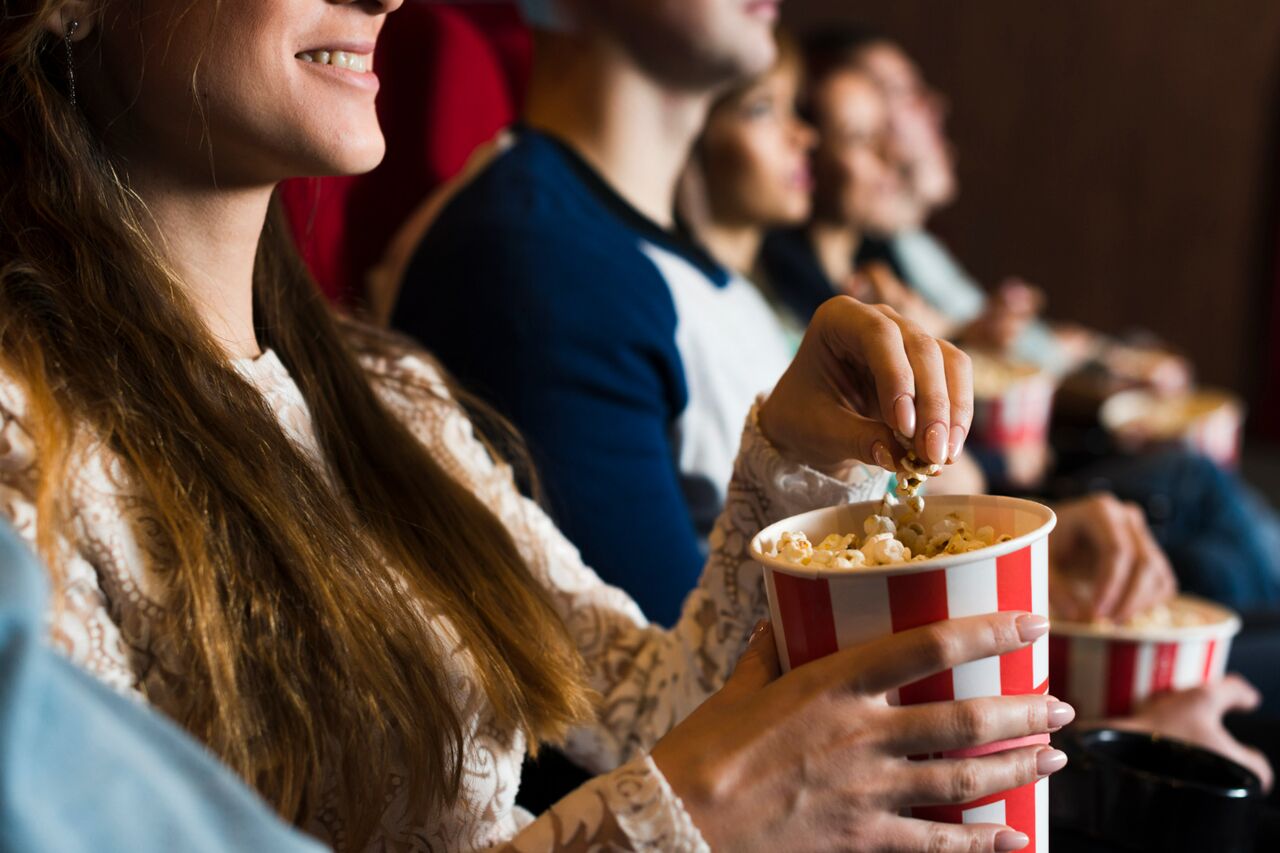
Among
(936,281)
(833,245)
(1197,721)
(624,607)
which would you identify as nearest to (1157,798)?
(1197,721)

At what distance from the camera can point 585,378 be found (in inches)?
48.7

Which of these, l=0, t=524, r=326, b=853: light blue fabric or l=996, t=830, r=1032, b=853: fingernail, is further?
l=996, t=830, r=1032, b=853: fingernail

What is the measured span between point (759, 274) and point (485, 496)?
5.88ft

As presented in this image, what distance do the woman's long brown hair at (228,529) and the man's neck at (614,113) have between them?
29.1 inches

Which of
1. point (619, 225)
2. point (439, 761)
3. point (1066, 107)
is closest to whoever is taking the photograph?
point (439, 761)

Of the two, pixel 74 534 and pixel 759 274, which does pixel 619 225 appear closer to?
pixel 74 534

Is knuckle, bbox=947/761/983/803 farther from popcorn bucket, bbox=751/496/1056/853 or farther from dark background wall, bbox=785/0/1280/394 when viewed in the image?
dark background wall, bbox=785/0/1280/394

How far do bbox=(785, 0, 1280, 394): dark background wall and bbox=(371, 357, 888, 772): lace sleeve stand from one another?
4.05 m

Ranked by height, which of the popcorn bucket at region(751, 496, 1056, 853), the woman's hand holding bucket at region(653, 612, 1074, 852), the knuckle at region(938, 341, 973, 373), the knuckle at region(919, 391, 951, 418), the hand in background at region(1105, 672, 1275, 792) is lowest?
the hand in background at region(1105, 672, 1275, 792)

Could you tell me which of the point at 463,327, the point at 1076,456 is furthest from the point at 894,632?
the point at 1076,456

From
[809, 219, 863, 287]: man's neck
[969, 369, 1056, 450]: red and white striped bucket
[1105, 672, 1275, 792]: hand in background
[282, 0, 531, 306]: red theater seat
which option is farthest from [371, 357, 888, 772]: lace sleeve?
[809, 219, 863, 287]: man's neck

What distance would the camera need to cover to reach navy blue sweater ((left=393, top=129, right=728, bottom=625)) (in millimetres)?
1220

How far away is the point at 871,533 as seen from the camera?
71 cm

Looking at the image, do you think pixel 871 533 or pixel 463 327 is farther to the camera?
pixel 463 327
